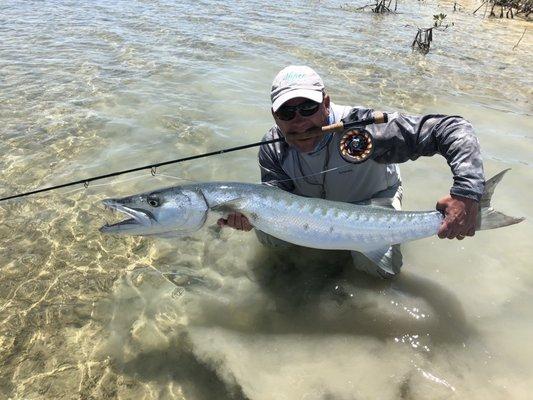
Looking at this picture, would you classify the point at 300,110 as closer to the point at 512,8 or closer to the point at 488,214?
the point at 488,214

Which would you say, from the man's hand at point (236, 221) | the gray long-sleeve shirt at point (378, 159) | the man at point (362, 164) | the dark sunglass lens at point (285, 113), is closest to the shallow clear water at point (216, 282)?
the man at point (362, 164)

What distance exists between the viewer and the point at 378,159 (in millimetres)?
3992

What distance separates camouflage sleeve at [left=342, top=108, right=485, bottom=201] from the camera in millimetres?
3277

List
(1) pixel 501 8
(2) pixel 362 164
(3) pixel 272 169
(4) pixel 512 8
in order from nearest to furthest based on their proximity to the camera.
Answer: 1. (2) pixel 362 164
2. (3) pixel 272 169
3. (1) pixel 501 8
4. (4) pixel 512 8

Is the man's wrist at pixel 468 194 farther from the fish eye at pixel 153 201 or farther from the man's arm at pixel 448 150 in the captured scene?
the fish eye at pixel 153 201

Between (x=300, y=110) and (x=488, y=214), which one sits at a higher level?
(x=300, y=110)

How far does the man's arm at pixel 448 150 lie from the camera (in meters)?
3.23

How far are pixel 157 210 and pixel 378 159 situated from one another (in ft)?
6.65

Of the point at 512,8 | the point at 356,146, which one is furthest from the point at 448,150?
the point at 512,8

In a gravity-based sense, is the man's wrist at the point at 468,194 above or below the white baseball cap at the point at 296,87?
below

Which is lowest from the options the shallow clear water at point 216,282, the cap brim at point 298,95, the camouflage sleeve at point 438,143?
the shallow clear water at point 216,282

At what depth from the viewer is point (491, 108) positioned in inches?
332

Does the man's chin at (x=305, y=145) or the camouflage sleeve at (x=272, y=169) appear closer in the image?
the man's chin at (x=305, y=145)

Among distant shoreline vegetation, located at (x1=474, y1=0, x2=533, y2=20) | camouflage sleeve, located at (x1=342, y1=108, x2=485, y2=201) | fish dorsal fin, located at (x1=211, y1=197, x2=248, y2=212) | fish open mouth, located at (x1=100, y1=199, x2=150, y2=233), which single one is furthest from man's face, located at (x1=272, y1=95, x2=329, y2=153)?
distant shoreline vegetation, located at (x1=474, y1=0, x2=533, y2=20)
